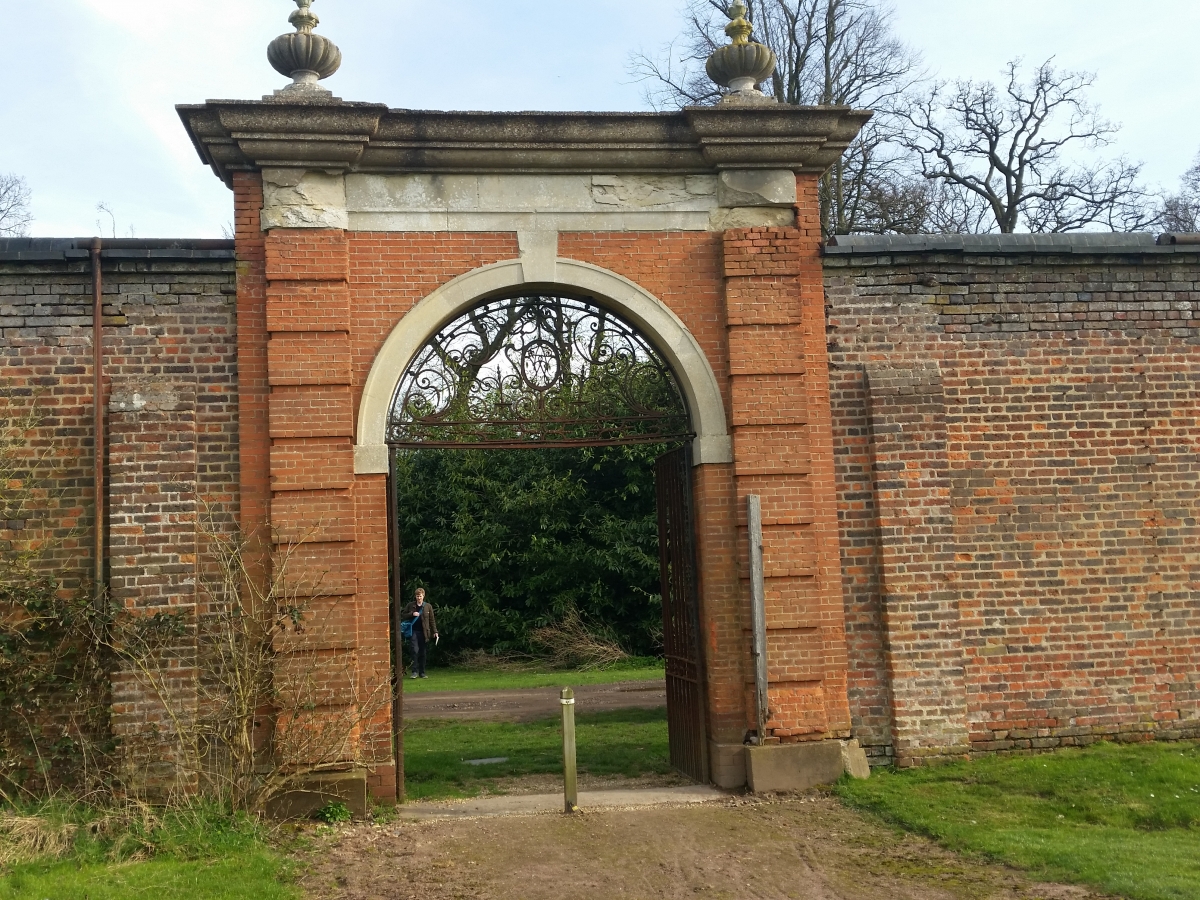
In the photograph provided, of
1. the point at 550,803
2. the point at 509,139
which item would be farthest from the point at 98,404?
the point at 550,803

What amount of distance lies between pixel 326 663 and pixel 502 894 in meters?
2.35

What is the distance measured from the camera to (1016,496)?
8961 mm

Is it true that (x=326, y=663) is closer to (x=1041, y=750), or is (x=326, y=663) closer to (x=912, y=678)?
(x=912, y=678)

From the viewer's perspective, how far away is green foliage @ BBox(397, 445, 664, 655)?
2098cm

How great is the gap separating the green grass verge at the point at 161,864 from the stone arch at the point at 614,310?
304 centimetres

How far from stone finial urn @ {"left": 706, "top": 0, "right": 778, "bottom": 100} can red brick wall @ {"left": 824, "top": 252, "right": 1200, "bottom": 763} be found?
1.55 m

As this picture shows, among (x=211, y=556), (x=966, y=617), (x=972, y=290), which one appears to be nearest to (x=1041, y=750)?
(x=966, y=617)

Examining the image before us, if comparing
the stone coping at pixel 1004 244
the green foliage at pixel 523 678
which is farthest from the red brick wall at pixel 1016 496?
the green foliage at pixel 523 678

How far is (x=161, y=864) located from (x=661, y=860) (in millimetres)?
2915

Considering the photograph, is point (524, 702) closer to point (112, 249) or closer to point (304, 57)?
point (112, 249)

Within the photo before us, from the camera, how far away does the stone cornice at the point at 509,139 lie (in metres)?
8.09

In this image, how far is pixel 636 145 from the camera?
8.59 meters

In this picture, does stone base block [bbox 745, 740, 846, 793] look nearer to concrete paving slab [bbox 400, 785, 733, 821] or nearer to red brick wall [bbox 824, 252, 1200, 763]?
concrete paving slab [bbox 400, 785, 733, 821]

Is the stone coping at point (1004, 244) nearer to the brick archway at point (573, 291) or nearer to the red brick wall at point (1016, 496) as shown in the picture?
the red brick wall at point (1016, 496)
